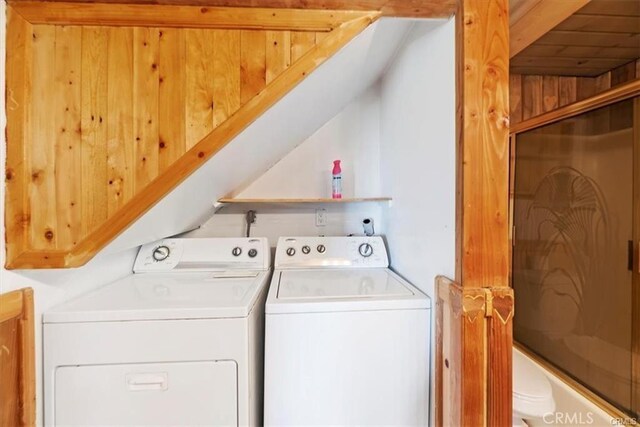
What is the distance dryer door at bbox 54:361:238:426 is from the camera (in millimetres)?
920

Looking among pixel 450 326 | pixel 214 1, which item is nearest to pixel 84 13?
pixel 214 1

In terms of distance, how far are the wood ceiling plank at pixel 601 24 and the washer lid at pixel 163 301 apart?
2.11m

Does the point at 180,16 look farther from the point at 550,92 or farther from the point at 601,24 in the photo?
the point at 550,92

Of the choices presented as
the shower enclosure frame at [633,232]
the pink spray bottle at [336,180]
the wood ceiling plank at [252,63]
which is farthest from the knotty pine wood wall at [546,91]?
the wood ceiling plank at [252,63]

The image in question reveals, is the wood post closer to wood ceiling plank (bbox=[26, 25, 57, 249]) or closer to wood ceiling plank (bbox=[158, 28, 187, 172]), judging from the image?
wood ceiling plank (bbox=[158, 28, 187, 172])

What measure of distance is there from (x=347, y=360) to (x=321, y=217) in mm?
1105

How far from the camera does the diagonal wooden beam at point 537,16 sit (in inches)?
46.4

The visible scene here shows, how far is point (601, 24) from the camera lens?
4.74 feet

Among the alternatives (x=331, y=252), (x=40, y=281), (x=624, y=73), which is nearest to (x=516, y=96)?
(x=624, y=73)

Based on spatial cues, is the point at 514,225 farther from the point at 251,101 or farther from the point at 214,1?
the point at 214,1

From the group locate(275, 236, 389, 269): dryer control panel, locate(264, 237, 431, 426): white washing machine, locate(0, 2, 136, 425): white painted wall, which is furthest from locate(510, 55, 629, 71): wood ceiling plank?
locate(0, 2, 136, 425): white painted wall

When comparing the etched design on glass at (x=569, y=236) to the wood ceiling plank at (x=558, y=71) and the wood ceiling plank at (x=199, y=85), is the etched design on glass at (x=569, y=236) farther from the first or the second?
the wood ceiling plank at (x=199, y=85)

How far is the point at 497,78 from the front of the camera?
888 millimetres

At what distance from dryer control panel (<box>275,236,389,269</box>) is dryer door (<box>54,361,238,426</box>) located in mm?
794
